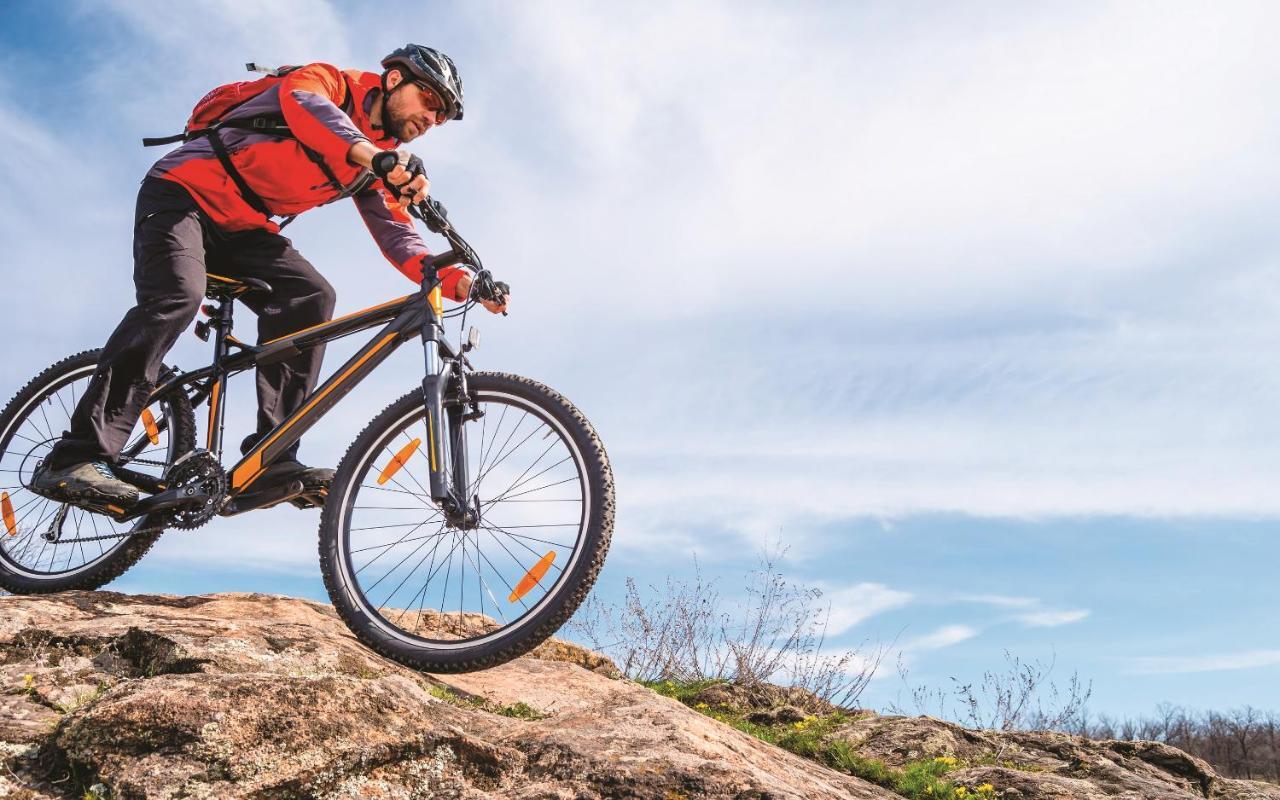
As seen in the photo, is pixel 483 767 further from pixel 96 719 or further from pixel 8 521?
pixel 8 521

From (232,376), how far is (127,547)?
104 centimetres

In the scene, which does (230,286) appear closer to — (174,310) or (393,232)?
(174,310)

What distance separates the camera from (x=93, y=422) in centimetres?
439

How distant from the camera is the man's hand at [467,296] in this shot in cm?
425

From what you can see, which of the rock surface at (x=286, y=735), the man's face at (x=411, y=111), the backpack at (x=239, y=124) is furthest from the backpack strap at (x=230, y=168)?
the rock surface at (x=286, y=735)

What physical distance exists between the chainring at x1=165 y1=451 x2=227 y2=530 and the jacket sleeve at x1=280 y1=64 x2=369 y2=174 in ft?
4.82

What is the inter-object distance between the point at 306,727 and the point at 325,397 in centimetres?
194

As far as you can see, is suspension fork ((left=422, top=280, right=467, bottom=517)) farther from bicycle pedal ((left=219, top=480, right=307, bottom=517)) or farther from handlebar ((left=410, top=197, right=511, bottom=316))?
bicycle pedal ((left=219, top=480, right=307, bottom=517))

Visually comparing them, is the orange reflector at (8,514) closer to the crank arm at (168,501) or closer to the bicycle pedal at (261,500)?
the crank arm at (168,501)

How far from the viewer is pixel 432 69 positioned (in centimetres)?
434

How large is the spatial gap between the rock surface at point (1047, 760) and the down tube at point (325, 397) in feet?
9.89

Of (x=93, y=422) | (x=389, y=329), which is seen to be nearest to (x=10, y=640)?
(x=93, y=422)

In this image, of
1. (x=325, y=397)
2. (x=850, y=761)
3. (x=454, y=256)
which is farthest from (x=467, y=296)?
(x=850, y=761)

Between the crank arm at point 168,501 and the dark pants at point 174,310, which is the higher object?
the dark pants at point 174,310
